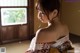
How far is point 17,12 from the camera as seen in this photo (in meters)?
4.72

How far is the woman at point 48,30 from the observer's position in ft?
1.85

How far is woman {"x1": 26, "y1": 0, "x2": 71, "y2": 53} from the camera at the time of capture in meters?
0.56

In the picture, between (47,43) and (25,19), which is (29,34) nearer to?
(25,19)

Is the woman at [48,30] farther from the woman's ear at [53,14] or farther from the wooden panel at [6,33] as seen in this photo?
the wooden panel at [6,33]

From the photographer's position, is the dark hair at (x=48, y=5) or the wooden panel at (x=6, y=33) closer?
the dark hair at (x=48, y=5)

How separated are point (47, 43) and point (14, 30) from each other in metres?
4.15

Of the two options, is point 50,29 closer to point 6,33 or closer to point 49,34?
point 49,34

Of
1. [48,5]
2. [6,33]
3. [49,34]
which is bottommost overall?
[6,33]

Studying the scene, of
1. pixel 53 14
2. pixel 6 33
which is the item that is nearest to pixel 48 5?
pixel 53 14

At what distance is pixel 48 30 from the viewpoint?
0.58m

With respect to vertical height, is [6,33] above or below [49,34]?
below

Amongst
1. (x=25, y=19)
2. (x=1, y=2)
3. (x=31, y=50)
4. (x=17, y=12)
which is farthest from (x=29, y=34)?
(x=31, y=50)

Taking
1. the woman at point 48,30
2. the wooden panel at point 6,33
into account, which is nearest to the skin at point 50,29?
the woman at point 48,30

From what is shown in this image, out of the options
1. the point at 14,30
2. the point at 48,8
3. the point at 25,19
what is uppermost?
the point at 48,8
